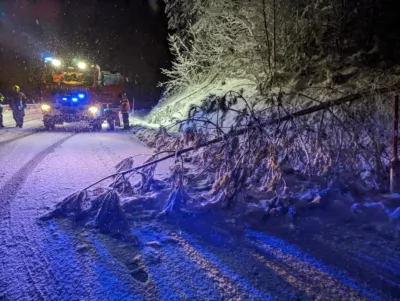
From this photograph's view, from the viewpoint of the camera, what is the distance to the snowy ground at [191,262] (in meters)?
2.19

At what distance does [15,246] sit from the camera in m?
2.81

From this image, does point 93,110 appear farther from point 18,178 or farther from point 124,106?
point 18,178

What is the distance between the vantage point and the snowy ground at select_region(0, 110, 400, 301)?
7.18 feet

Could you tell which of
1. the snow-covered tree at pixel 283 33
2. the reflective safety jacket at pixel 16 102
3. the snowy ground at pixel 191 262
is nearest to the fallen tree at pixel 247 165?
the snowy ground at pixel 191 262

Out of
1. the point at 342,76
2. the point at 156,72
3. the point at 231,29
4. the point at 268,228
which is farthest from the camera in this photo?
the point at 156,72

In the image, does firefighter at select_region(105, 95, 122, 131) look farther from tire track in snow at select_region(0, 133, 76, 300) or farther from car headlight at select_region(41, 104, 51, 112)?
tire track in snow at select_region(0, 133, 76, 300)

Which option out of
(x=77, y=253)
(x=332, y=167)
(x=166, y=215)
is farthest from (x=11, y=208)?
(x=332, y=167)

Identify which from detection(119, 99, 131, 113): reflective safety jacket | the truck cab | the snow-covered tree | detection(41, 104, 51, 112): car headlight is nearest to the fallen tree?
the snow-covered tree

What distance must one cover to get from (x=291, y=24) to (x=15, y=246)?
8.82 metres

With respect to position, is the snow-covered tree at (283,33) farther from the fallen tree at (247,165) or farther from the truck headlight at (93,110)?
the truck headlight at (93,110)

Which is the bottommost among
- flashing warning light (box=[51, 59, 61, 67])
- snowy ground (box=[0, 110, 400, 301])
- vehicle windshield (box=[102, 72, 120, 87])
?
snowy ground (box=[0, 110, 400, 301])

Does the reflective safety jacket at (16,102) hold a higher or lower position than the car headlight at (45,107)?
higher

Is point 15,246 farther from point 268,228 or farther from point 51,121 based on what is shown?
point 51,121

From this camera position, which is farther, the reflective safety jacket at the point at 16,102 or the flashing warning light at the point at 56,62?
the flashing warning light at the point at 56,62
